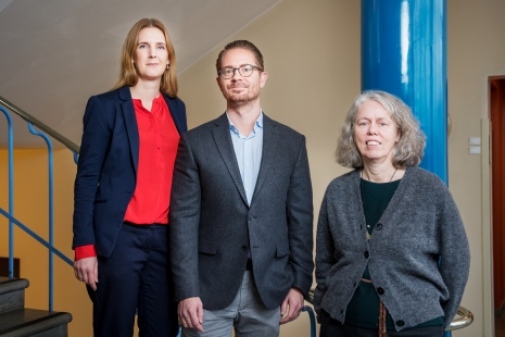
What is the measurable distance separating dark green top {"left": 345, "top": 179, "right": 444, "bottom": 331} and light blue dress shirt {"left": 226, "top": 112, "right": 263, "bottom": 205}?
0.35m

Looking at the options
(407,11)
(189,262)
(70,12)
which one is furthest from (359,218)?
(70,12)

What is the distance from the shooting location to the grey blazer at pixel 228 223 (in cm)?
203

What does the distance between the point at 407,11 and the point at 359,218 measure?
990 mm

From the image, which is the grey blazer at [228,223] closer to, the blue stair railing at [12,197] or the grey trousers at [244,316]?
the grey trousers at [244,316]

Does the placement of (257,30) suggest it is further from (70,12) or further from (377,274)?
(377,274)

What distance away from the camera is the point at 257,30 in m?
5.10

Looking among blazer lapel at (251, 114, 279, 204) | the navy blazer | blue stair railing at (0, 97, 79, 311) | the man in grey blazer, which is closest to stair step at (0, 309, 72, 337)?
blue stair railing at (0, 97, 79, 311)

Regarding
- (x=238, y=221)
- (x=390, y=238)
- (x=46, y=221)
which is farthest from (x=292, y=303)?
(x=46, y=221)

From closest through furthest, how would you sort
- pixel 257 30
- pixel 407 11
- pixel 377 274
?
pixel 377 274
pixel 407 11
pixel 257 30

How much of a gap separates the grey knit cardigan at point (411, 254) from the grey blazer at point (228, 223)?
24 centimetres

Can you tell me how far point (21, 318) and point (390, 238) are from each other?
1.68 metres

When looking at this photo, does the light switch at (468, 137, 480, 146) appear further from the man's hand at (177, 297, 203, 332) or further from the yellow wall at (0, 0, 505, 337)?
the man's hand at (177, 297, 203, 332)

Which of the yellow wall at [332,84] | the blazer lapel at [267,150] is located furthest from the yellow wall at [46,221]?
the blazer lapel at [267,150]

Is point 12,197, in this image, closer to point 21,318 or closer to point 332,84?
point 21,318
